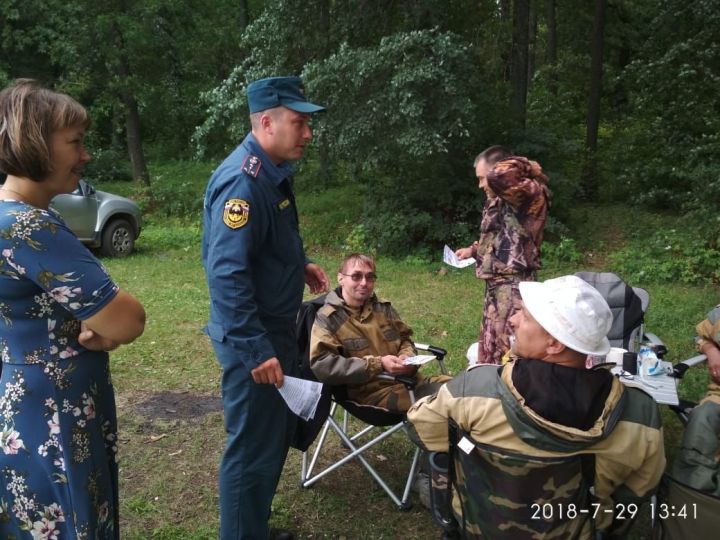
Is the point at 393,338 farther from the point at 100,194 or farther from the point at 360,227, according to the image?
the point at 100,194

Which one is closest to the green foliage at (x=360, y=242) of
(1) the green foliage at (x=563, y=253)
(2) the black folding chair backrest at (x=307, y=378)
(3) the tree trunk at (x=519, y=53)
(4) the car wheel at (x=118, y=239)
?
(1) the green foliage at (x=563, y=253)

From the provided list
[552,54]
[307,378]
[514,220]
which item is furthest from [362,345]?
[552,54]

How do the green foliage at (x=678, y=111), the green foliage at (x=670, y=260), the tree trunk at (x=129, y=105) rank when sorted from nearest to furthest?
the green foliage at (x=670, y=260), the green foliage at (x=678, y=111), the tree trunk at (x=129, y=105)

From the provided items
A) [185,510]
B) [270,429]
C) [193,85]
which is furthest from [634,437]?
[193,85]

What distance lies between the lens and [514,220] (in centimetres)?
360

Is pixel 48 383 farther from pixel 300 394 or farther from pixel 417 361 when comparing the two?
pixel 417 361

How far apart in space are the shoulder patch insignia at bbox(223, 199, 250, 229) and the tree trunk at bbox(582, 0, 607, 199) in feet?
34.8

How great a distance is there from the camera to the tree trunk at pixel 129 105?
13773 millimetres

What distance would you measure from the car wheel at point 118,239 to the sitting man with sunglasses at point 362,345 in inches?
306

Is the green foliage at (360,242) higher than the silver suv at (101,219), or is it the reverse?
the silver suv at (101,219)

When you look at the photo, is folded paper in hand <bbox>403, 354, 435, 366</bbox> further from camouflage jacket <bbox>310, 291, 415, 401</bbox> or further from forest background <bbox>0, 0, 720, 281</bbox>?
forest background <bbox>0, 0, 720, 281</bbox>

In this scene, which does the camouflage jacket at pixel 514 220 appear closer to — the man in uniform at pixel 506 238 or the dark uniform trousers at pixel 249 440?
the man in uniform at pixel 506 238

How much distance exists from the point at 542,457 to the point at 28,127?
1.77 meters
